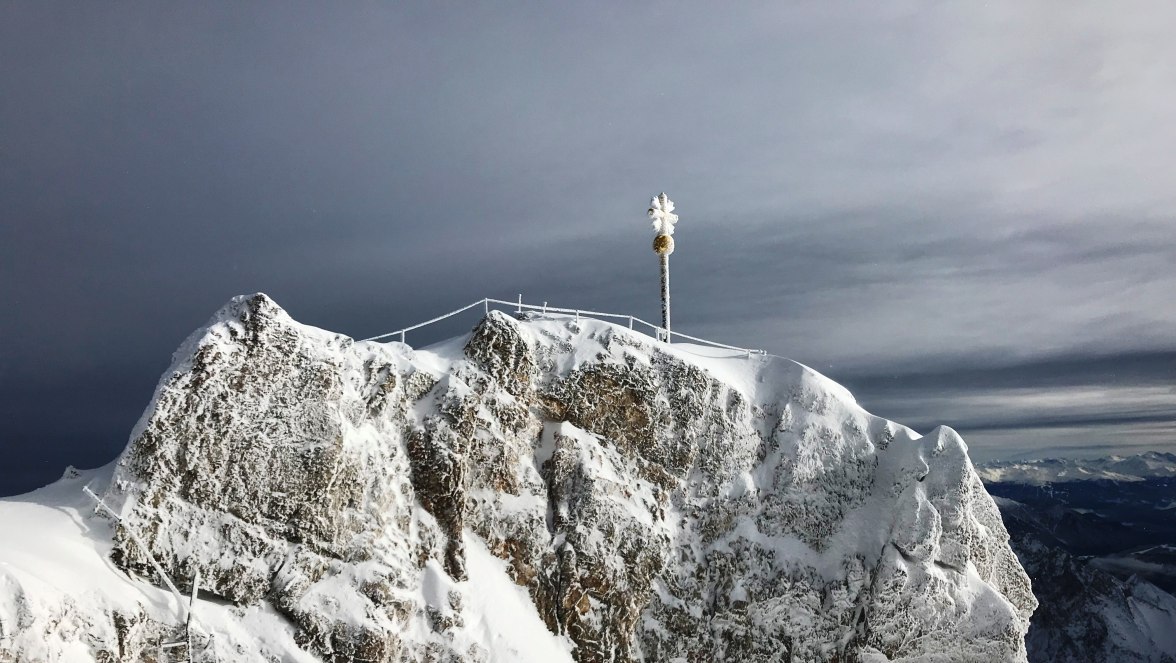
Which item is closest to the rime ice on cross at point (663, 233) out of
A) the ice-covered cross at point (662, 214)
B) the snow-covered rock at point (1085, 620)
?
the ice-covered cross at point (662, 214)

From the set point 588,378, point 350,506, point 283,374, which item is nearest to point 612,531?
point 588,378

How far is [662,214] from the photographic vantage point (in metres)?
56.9

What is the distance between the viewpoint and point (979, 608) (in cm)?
4688

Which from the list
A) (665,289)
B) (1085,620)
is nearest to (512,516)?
(665,289)

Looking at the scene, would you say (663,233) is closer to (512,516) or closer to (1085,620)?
(512,516)

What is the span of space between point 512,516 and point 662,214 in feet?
71.1

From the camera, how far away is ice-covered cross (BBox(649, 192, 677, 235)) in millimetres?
56688

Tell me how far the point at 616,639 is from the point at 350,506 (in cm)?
1430

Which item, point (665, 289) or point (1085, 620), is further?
point (1085, 620)

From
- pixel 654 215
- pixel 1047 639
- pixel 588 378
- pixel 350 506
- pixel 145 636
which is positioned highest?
pixel 654 215

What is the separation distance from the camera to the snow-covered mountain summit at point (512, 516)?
3622cm

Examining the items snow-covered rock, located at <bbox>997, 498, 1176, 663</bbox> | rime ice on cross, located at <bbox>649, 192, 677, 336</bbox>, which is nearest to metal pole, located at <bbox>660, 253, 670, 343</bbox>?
rime ice on cross, located at <bbox>649, 192, 677, 336</bbox>

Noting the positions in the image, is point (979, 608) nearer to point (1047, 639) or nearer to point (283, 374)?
point (283, 374)

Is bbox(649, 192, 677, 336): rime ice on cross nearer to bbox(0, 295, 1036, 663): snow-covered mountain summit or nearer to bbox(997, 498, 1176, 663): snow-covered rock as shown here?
bbox(0, 295, 1036, 663): snow-covered mountain summit
